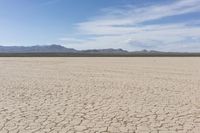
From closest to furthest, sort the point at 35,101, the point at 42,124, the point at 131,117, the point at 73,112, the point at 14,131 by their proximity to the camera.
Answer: the point at 14,131, the point at 42,124, the point at 131,117, the point at 73,112, the point at 35,101

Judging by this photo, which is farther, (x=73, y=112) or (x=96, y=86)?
(x=96, y=86)

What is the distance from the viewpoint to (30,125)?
17.3 feet

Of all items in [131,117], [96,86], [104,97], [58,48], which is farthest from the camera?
[58,48]

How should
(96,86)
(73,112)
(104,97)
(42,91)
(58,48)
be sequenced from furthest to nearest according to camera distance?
(58,48) < (96,86) < (42,91) < (104,97) < (73,112)

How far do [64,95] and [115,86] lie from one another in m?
2.28

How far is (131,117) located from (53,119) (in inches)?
60.2

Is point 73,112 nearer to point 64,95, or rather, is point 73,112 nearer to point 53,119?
point 53,119

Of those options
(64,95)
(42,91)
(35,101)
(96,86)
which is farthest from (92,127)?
(96,86)

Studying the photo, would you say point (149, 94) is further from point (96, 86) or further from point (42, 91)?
point (42, 91)

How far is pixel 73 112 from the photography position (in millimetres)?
6188

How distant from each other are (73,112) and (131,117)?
126 centimetres

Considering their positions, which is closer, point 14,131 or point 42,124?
point 14,131

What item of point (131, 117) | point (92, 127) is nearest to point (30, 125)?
point (92, 127)

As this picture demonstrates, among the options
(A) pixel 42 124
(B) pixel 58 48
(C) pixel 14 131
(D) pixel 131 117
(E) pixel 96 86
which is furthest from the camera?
(B) pixel 58 48
